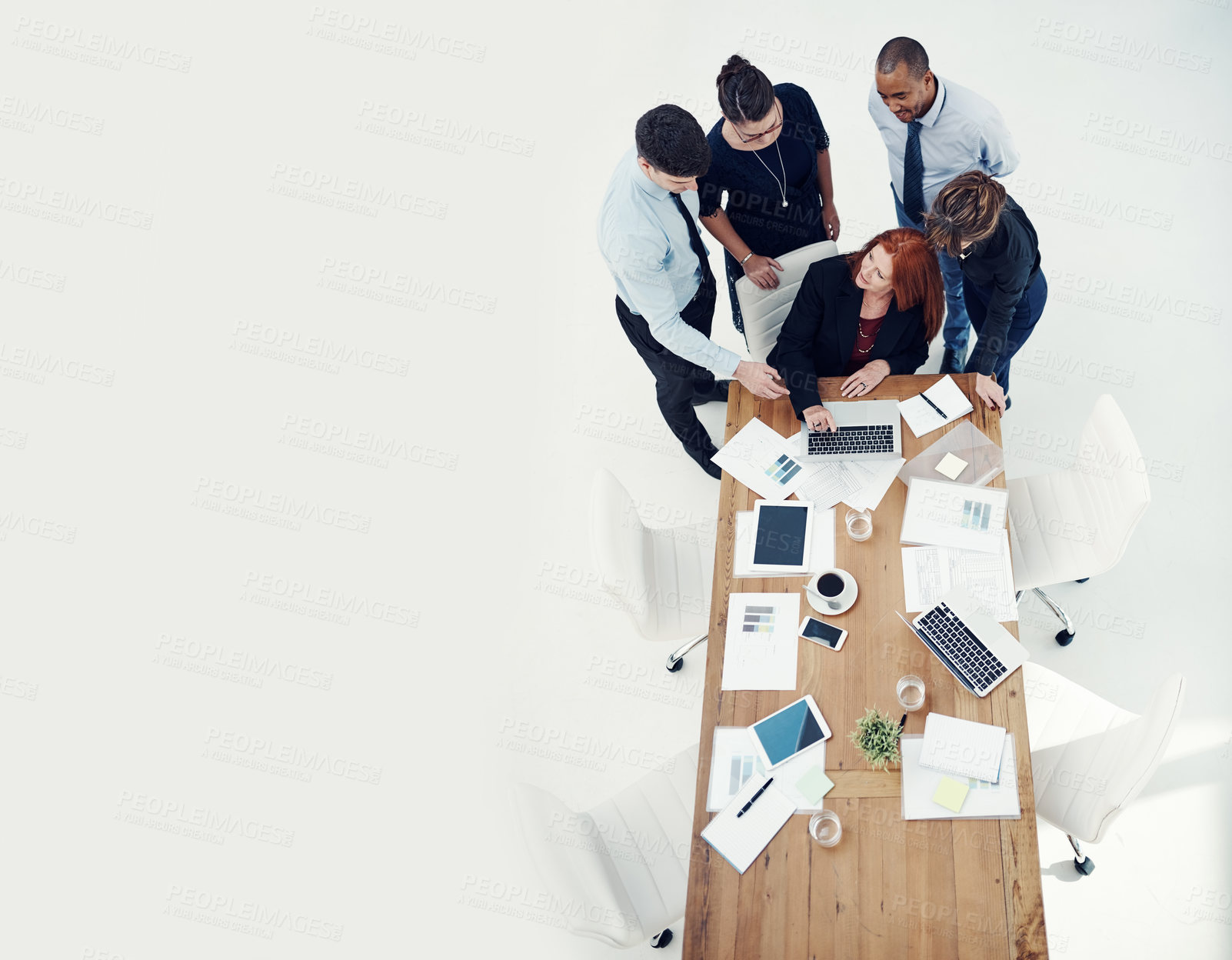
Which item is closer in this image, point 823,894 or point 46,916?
point 823,894

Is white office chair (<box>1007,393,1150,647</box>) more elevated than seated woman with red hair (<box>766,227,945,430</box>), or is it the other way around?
seated woman with red hair (<box>766,227,945,430</box>)

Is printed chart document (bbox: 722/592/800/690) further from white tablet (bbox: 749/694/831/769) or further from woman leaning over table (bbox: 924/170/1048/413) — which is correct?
woman leaning over table (bbox: 924/170/1048/413)

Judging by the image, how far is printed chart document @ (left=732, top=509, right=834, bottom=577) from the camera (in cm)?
254

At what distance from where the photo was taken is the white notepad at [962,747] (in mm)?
2162

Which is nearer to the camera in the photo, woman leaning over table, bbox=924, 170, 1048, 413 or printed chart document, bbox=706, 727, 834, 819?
printed chart document, bbox=706, 727, 834, 819

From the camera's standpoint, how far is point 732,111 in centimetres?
265

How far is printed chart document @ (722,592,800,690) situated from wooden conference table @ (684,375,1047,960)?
3 cm

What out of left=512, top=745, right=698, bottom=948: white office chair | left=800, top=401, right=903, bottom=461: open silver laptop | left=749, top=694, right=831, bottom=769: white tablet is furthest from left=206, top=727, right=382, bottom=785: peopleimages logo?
left=800, top=401, right=903, bottom=461: open silver laptop

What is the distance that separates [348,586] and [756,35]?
152 inches

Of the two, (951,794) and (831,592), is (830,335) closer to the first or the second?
(831,592)

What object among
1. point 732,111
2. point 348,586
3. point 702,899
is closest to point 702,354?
point 732,111

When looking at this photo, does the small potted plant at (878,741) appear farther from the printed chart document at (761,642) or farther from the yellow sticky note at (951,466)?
the yellow sticky note at (951,466)

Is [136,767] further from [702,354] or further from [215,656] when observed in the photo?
[702,354]

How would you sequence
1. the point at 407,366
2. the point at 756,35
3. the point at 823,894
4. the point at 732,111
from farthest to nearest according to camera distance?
the point at 756,35 < the point at 407,366 < the point at 732,111 < the point at 823,894
